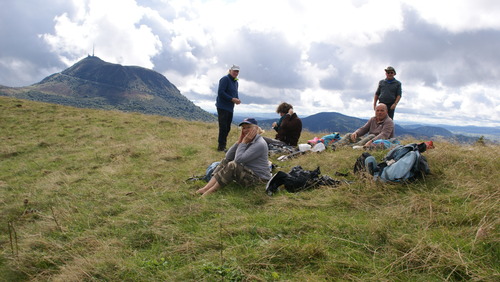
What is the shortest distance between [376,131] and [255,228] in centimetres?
640

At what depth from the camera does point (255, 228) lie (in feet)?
12.6

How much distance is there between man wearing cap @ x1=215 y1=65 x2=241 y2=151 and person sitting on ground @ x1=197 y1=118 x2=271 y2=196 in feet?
11.6

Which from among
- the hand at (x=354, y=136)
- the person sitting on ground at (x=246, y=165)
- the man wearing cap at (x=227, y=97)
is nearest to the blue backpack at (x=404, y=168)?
the person sitting on ground at (x=246, y=165)

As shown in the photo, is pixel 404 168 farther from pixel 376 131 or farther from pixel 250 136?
pixel 376 131

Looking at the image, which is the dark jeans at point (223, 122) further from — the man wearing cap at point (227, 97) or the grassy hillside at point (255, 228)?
the grassy hillside at point (255, 228)

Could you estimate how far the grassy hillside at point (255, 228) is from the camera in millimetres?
2871

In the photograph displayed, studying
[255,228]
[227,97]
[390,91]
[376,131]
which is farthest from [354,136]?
[255,228]

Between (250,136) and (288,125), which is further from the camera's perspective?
(288,125)

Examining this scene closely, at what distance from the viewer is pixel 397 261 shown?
2818 millimetres

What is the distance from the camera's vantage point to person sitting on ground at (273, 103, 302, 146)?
9.85 m

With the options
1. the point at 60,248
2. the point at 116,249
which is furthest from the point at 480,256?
A: the point at 60,248

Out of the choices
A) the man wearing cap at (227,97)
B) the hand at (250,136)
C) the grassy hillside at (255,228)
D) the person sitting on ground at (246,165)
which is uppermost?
the man wearing cap at (227,97)

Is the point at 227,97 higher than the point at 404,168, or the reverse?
the point at 227,97

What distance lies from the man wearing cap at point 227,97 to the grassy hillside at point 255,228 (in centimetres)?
272
